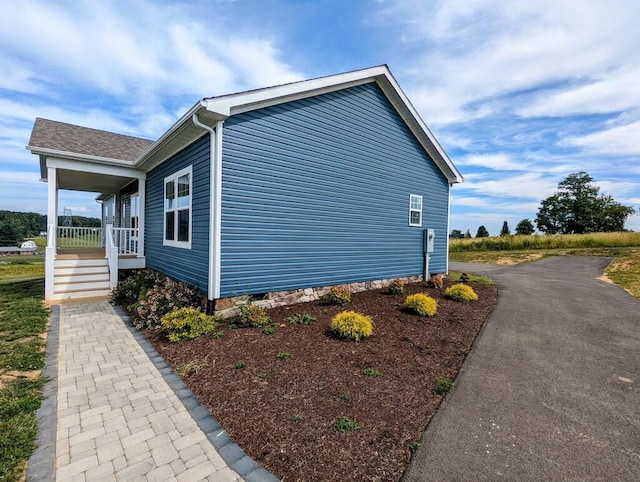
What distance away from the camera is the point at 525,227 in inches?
2092

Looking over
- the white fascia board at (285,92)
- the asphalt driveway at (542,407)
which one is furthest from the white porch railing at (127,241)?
the asphalt driveway at (542,407)

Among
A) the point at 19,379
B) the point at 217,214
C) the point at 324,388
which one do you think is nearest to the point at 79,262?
the point at 217,214

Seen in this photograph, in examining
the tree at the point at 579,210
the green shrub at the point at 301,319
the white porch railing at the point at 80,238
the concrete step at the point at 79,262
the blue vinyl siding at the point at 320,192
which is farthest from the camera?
the tree at the point at 579,210

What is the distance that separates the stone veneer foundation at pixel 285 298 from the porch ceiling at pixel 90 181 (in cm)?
756

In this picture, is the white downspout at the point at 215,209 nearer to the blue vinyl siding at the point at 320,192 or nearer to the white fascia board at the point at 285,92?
the blue vinyl siding at the point at 320,192

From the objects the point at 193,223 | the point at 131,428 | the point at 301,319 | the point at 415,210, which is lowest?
the point at 131,428

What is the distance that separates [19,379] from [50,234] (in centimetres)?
627

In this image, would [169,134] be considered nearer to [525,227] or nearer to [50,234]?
[50,234]

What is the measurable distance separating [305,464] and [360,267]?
22.3 ft

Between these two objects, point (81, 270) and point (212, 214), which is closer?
point (212, 214)

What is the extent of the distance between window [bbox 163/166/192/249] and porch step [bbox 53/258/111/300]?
2.42m

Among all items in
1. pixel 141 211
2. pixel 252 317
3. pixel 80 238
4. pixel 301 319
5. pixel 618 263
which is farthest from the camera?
pixel 618 263

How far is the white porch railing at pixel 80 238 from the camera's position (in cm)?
1338

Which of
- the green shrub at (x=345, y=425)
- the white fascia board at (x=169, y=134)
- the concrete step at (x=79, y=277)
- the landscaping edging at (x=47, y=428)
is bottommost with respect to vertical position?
the landscaping edging at (x=47, y=428)
